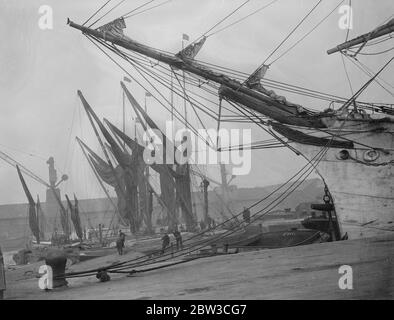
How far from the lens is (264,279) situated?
25.5ft

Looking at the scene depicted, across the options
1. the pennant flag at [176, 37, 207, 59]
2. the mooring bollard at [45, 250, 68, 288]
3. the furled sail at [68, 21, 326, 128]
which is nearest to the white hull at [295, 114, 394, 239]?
the furled sail at [68, 21, 326, 128]

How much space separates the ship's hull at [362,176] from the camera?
43.7 feet

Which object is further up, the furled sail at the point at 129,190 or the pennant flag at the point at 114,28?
the pennant flag at the point at 114,28

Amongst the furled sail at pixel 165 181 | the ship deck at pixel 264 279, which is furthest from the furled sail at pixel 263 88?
the furled sail at pixel 165 181

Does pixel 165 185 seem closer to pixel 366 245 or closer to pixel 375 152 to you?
pixel 375 152

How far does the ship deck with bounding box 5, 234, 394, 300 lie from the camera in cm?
650

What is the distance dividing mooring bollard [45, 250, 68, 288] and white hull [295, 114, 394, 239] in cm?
828

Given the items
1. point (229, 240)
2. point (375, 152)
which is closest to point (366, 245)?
point (375, 152)

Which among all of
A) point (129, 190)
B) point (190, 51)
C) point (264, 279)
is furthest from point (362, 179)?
point (129, 190)

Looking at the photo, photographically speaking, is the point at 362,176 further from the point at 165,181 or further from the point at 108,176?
the point at 108,176

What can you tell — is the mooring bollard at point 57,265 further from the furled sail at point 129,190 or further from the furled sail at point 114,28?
the furled sail at point 129,190

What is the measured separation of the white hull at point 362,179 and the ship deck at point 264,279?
172cm

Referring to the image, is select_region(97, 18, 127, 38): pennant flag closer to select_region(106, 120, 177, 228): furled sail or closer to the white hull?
the white hull
